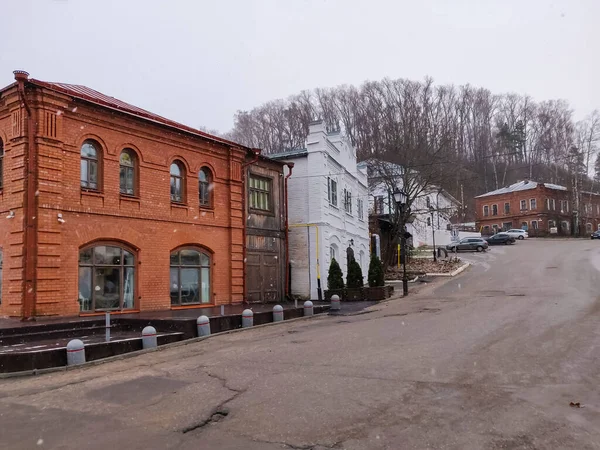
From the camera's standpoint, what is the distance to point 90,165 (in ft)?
50.4

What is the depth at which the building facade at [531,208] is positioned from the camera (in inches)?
2566

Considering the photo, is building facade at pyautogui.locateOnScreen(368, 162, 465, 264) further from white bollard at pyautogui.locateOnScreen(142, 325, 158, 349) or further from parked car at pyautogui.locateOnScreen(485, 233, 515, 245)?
white bollard at pyautogui.locateOnScreen(142, 325, 158, 349)

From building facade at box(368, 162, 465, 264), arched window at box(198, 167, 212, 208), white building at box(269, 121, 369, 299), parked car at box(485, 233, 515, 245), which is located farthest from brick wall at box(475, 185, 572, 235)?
arched window at box(198, 167, 212, 208)

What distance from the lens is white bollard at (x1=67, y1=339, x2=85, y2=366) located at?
31.0 ft

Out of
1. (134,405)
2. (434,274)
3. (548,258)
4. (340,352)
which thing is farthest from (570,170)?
(134,405)

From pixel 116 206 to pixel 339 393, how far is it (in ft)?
37.5

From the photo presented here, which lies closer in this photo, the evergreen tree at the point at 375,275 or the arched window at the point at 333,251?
the evergreen tree at the point at 375,275

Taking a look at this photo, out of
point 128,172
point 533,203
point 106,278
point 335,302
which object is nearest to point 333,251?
point 335,302

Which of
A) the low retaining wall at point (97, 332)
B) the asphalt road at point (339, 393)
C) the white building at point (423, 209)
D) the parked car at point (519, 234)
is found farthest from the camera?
the parked car at point (519, 234)

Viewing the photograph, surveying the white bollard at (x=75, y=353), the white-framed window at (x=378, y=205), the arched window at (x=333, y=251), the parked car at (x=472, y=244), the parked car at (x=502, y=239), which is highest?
the white-framed window at (x=378, y=205)

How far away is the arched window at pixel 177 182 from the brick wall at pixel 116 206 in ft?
0.64

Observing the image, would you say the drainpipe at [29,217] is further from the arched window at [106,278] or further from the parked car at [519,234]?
the parked car at [519,234]

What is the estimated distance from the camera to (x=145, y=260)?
16531 millimetres

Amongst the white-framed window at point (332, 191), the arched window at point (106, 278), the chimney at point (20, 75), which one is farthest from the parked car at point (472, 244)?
the chimney at point (20, 75)
